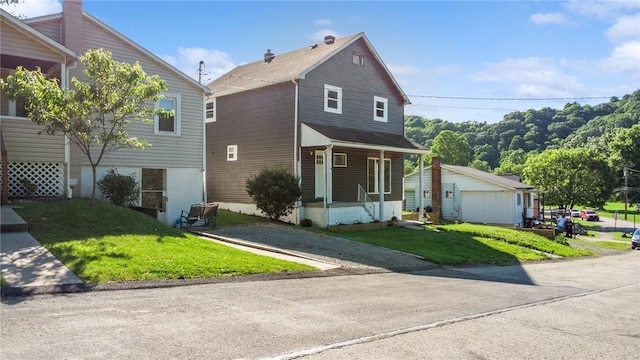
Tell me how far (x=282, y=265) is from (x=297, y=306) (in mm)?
3740

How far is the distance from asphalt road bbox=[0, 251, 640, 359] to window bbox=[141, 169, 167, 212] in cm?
1078

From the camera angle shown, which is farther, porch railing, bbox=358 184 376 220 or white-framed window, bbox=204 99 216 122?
white-framed window, bbox=204 99 216 122

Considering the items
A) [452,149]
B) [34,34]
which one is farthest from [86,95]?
[452,149]

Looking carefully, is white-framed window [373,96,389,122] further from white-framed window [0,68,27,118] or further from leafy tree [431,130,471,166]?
leafy tree [431,130,471,166]

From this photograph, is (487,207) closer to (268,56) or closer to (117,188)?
(268,56)

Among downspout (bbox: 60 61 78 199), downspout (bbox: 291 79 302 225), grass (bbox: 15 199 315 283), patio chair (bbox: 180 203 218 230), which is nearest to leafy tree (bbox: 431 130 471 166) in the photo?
downspout (bbox: 291 79 302 225)

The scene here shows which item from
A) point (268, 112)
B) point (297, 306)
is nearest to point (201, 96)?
point (268, 112)

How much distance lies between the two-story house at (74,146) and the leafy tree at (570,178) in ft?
141

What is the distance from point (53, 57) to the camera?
15.5 m

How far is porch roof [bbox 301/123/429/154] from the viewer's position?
21594mm

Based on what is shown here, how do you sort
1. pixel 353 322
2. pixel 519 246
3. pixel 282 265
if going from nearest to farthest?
pixel 353 322 < pixel 282 265 < pixel 519 246

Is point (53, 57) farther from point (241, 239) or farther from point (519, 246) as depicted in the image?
point (519, 246)

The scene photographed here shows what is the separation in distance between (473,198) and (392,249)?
2336 cm

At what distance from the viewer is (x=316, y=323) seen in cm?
676
